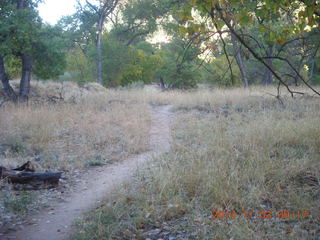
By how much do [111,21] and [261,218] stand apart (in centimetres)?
3366

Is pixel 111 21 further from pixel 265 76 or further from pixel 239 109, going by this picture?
pixel 239 109

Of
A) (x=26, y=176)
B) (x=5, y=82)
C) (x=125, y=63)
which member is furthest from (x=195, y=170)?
(x=125, y=63)

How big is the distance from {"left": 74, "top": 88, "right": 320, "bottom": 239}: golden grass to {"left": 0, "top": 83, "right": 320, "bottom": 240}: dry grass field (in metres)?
0.01

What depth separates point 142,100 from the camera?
1647 cm

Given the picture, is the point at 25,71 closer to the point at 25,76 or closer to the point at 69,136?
the point at 25,76

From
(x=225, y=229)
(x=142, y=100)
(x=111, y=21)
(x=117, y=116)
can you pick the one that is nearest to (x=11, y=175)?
(x=225, y=229)

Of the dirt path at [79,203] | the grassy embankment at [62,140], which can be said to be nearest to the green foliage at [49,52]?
the grassy embankment at [62,140]

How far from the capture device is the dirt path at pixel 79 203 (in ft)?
12.7

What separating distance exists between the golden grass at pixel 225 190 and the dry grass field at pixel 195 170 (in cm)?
1

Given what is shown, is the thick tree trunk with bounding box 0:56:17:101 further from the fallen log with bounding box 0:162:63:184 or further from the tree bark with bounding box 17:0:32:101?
the fallen log with bounding box 0:162:63:184

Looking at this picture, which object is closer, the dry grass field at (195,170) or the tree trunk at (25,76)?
the dry grass field at (195,170)

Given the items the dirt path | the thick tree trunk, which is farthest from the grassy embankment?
the thick tree trunk

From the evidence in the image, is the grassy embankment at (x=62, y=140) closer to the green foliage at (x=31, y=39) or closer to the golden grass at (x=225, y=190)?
the golden grass at (x=225, y=190)

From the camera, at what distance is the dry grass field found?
3674 millimetres
